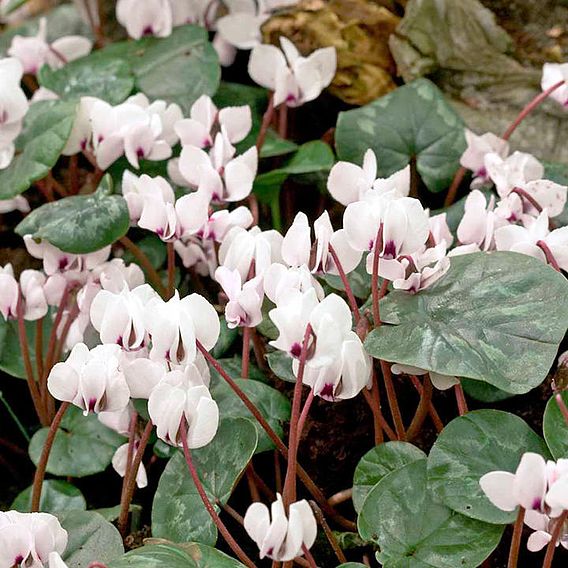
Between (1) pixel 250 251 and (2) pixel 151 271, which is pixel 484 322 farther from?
(2) pixel 151 271

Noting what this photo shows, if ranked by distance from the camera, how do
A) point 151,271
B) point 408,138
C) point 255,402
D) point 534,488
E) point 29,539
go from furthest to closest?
1. point 408,138
2. point 151,271
3. point 255,402
4. point 29,539
5. point 534,488

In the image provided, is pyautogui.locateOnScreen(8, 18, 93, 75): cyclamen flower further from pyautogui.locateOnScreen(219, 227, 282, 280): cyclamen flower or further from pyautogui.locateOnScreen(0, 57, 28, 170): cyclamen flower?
pyautogui.locateOnScreen(219, 227, 282, 280): cyclamen flower

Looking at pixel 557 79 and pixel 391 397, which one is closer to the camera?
pixel 391 397

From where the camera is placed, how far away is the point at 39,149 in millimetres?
1393

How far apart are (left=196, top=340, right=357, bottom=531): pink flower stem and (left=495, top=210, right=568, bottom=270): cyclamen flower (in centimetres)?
36

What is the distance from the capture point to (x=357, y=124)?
1.50 m

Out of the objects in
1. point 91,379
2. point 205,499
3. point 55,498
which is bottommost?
point 55,498

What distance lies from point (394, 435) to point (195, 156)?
1.50ft

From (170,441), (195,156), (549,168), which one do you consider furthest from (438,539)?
(549,168)

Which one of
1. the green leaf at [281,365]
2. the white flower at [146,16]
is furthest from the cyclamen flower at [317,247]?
the white flower at [146,16]

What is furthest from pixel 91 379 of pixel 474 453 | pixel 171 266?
pixel 474 453

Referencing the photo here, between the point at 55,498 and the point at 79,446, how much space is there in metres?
0.08

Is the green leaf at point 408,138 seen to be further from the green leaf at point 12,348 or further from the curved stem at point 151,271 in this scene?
the green leaf at point 12,348

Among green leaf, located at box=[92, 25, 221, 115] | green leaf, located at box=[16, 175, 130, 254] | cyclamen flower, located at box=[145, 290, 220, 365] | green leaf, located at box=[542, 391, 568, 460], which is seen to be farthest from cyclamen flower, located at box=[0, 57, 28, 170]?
green leaf, located at box=[542, 391, 568, 460]
